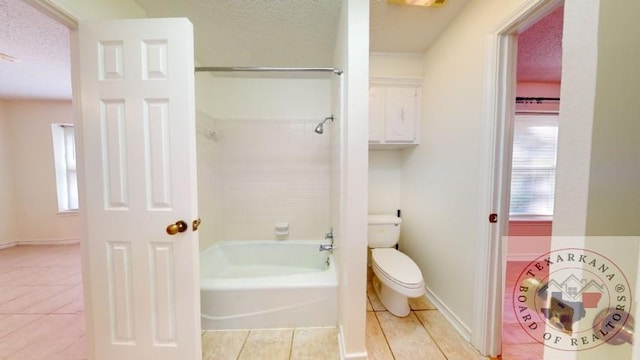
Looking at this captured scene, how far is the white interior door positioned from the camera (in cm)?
121

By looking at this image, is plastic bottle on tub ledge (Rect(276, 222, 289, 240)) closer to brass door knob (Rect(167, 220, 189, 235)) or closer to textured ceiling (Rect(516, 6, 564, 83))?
brass door knob (Rect(167, 220, 189, 235))

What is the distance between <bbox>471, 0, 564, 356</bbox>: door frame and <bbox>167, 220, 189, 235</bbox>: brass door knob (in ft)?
5.81

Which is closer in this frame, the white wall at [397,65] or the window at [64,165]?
the white wall at [397,65]

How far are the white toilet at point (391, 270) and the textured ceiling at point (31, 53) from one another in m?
3.08

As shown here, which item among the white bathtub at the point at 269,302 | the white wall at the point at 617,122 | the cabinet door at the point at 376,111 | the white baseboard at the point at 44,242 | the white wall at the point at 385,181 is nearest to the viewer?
the white wall at the point at 617,122

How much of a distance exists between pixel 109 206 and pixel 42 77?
2809 mm

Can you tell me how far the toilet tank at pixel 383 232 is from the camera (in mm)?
2260

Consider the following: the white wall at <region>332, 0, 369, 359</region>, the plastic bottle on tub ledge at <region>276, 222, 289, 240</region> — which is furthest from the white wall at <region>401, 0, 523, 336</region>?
the plastic bottle on tub ledge at <region>276, 222, 289, 240</region>

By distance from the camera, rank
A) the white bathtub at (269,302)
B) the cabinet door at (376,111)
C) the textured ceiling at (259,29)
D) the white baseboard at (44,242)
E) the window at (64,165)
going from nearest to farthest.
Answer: the textured ceiling at (259,29)
the white bathtub at (269,302)
the cabinet door at (376,111)
the white baseboard at (44,242)
the window at (64,165)

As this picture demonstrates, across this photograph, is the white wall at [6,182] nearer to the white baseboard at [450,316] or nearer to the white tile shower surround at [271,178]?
the white tile shower surround at [271,178]

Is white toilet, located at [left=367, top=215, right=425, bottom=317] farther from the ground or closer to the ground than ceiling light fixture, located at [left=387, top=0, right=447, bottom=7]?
closer to the ground

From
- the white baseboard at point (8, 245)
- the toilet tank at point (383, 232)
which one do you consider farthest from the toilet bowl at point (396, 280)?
the white baseboard at point (8, 245)

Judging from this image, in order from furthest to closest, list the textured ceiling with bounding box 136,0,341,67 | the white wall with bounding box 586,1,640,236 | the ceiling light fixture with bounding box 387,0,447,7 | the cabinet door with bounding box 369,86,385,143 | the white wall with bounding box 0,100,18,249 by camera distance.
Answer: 1. the white wall with bounding box 0,100,18,249
2. the cabinet door with bounding box 369,86,385,143
3. the textured ceiling with bounding box 136,0,341,67
4. the ceiling light fixture with bounding box 387,0,447,7
5. the white wall with bounding box 586,1,640,236

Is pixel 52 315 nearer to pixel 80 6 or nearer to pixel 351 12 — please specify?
pixel 80 6
